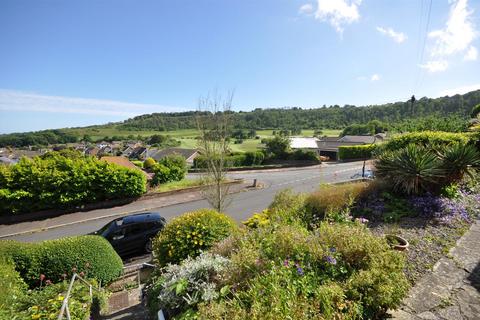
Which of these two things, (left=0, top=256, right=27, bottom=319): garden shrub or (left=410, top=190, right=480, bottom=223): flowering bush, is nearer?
(left=0, top=256, right=27, bottom=319): garden shrub

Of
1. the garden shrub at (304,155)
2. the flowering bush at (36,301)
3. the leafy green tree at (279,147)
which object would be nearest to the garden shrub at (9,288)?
the flowering bush at (36,301)

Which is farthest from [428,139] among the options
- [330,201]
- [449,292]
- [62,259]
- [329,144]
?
[329,144]

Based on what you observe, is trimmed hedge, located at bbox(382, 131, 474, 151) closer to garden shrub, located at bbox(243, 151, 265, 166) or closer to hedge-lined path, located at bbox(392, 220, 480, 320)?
hedge-lined path, located at bbox(392, 220, 480, 320)

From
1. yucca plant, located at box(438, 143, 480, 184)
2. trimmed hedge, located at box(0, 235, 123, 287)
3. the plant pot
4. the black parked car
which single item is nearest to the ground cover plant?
the plant pot

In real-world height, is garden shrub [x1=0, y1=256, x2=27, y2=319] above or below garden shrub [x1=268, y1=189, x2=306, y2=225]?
below

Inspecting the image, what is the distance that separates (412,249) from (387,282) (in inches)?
87.3

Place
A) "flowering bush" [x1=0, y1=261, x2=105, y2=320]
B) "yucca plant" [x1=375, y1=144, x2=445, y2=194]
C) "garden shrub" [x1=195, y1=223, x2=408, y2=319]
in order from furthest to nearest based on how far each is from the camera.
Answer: "yucca plant" [x1=375, y1=144, x2=445, y2=194], "flowering bush" [x1=0, y1=261, x2=105, y2=320], "garden shrub" [x1=195, y1=223, x2=408, y2=319]

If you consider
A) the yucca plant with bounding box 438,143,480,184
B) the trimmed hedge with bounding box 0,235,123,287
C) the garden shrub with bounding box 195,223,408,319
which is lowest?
the trimmed hedge with bounding box 0,235,123,287

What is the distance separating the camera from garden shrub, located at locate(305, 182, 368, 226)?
6296 millimetres

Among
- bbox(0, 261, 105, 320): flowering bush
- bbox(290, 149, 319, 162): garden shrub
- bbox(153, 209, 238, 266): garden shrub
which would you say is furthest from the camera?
bbox(290, 149, 319, 162): garden shrub

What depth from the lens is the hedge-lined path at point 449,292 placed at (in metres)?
3.05

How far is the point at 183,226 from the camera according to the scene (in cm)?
501

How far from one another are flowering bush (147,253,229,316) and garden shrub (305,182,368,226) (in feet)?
10.8

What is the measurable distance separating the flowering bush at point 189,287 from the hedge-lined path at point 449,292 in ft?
7.38
